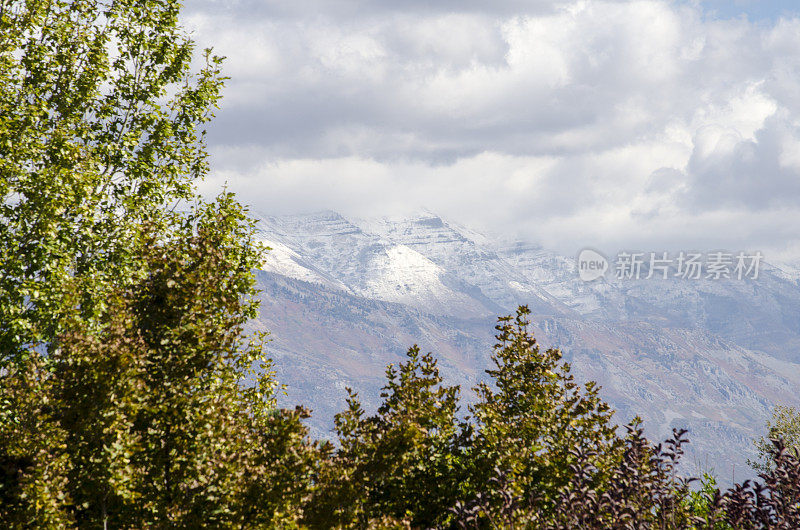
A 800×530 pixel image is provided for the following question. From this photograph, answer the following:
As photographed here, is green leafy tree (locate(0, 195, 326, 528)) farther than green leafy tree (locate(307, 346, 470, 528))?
No

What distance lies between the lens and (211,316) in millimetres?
12914

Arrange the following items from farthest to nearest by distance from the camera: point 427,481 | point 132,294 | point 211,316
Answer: point 427,481 → point 132,294 → point 211,316

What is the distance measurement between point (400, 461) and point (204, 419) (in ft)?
13.1

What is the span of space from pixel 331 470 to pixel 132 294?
Result: 16.8ft

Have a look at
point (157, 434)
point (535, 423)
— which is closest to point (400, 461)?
point (535, 423)

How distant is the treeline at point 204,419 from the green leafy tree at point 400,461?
45mm

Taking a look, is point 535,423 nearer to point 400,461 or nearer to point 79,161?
point 400,461

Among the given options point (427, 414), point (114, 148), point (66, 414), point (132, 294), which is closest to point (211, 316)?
point (132, 294)

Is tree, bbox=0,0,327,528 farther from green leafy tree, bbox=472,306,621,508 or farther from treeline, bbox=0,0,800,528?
green leafy tree, bbox=472,306,621,508

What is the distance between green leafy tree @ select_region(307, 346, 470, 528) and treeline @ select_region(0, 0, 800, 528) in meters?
0.04

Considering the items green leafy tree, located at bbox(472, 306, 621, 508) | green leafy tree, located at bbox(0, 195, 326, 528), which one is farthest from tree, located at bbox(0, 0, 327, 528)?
green leafy tree, located at bbox(472, 306, 621, 508)

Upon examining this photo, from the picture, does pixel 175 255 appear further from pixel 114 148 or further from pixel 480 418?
pixel 114 148

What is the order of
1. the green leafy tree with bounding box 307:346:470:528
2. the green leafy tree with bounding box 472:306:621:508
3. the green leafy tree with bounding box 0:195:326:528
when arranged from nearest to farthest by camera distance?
1. the green leafy tree with bounding box 0:195:326:528
2. the green leafy tree with bounding box 307:346:470:528
3. the green leafy tree with bounding box 472:306:621:508

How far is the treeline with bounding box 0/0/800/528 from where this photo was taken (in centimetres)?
1123
